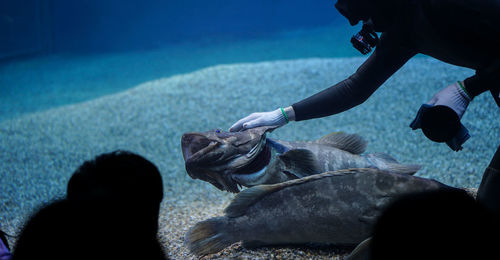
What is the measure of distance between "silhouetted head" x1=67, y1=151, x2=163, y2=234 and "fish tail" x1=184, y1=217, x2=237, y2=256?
42cm

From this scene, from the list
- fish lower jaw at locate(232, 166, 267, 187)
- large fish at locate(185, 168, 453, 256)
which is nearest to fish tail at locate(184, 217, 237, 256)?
large fish at locate(185, 168, 453, 256)

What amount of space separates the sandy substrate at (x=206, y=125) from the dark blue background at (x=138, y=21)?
32.6 feet

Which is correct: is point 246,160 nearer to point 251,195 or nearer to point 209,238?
point 251,195

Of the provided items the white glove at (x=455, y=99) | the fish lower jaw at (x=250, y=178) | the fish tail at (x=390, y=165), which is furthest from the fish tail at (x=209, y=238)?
the white glove at (x=455, y=99)

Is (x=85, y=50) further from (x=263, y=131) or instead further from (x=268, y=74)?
(x=263, y=131)

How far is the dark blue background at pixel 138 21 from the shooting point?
521 inches

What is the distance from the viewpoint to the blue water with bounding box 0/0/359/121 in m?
10.1

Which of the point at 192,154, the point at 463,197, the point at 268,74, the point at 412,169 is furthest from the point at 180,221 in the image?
the point at 268,74

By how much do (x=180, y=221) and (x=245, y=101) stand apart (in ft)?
10.6

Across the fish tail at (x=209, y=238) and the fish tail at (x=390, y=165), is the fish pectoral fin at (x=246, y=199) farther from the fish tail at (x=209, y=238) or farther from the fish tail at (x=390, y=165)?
the fish tail at (x=390, y=165)

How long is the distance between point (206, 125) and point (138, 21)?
16.1 metres

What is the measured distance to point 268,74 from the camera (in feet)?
19.6

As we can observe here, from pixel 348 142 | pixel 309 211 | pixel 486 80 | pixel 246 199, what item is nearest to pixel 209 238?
pixel 246 199

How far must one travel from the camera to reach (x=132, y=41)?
1769 cm
